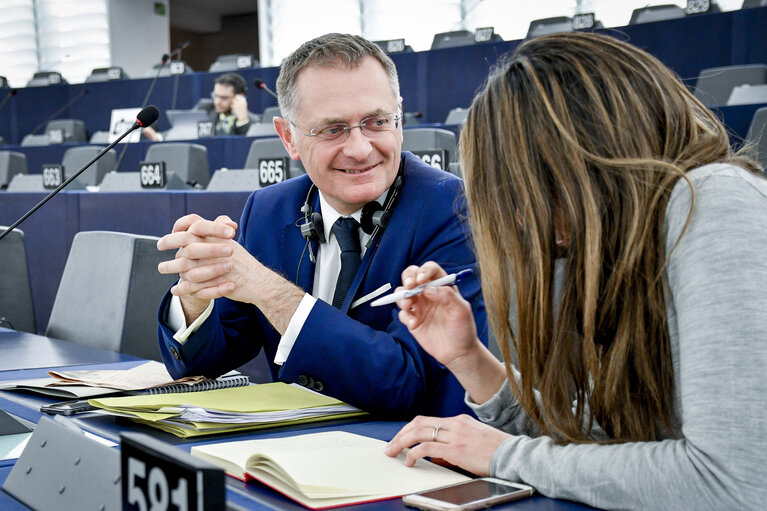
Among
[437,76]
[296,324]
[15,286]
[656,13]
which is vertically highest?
[656,13]

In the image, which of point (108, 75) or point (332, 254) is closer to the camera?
point (332, 254)

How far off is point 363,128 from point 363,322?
0.34 metres

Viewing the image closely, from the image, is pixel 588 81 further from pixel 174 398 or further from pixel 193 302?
pixel 193 302

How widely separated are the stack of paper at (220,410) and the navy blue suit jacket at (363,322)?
48 mm

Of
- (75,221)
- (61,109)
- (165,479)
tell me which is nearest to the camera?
(165,479)

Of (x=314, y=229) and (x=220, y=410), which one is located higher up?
(x=314, y=229)

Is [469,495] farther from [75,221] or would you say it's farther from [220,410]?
[75,221]

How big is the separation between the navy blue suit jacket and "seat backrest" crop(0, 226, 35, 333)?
4.33 ft

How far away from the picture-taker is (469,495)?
780mm

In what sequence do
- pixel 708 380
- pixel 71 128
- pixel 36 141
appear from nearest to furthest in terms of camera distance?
pixel 708 380 < pixel 36 141 < pixel 71 128

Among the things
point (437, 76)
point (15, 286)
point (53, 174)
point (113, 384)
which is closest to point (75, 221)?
point (15, 286)

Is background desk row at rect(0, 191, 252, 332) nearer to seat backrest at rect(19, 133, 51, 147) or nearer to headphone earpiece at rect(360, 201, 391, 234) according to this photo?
headphone earpiece at rect(360, 201, 391, 234)

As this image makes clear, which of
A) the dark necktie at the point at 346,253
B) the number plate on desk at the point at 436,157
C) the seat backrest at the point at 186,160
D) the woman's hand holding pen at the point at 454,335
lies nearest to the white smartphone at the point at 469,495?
the woman's hand holding pen at the point at 454,335

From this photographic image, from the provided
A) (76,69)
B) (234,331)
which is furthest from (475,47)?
(76,69)
